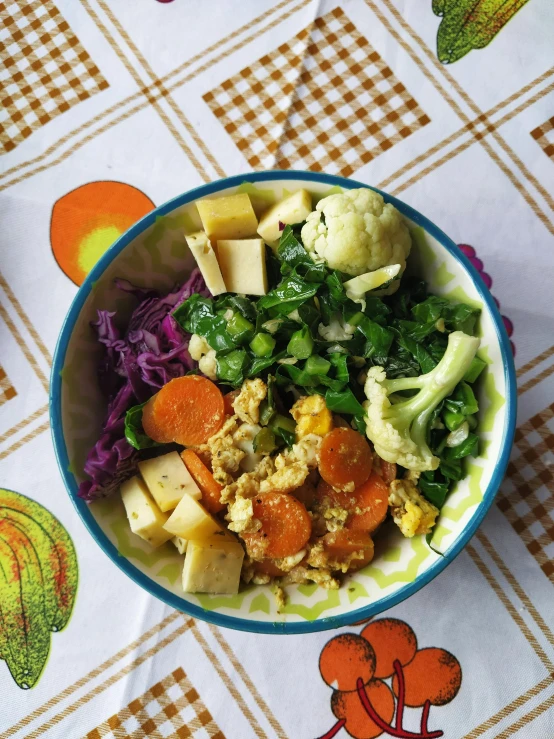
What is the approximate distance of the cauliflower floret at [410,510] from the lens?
5.21 feet

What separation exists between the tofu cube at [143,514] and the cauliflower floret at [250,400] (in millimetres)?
341

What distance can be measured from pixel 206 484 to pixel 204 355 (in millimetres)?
369

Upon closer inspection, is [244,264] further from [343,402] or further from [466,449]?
[466,449]

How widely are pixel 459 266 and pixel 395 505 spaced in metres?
0.66

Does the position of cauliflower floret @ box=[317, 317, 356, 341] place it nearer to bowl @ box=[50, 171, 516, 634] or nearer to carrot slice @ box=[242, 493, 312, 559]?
bowl @ box=[50, 171, 516, 634]

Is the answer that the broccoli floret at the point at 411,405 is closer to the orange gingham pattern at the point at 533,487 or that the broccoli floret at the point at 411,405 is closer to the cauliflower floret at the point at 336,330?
the cauliflower floret at the point at 336,330

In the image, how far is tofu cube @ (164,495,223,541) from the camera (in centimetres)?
159

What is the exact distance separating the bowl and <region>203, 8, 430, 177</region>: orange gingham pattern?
17.6 inches

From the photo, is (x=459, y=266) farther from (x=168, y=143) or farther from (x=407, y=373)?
(x=168, y=143)

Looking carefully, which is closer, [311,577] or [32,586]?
[311,577]

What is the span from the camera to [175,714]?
192 cm

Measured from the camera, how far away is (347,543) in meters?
1.61

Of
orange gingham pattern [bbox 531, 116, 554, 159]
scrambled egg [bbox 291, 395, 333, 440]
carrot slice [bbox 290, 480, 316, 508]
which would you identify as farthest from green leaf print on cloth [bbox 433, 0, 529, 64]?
carrot slice [bbox 290, 480, 316, 508]

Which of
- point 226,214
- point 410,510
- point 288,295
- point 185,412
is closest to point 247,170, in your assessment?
point 226,214
